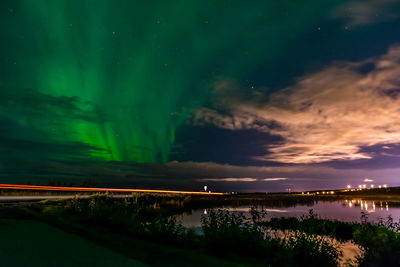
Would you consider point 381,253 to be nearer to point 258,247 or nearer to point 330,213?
point 258,247

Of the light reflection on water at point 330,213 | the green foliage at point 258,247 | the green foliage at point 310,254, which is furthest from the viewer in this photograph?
the light reflection on water at point 330,213

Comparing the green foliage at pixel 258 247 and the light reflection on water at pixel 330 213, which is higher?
the green foliage at pixel 258 247

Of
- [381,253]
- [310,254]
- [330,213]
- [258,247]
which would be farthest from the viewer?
[330,213]

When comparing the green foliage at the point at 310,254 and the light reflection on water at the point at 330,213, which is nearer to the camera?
the green foliage at the point at 310,254

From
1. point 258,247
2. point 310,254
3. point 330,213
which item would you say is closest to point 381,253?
point 310,254

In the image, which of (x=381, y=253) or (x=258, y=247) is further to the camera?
(x=258, y=247)

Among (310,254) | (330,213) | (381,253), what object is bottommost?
(330,213)

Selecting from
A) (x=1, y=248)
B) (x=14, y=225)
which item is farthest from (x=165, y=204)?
(x=1, y=248)

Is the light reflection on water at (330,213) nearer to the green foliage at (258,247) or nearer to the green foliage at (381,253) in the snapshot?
the green foliage at (258,247)

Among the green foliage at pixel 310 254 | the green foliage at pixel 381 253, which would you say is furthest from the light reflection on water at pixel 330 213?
the green foliage at pixel 381 253

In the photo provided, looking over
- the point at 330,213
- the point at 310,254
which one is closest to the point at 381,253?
the point at 310,254

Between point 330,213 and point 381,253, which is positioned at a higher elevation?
point 381,253

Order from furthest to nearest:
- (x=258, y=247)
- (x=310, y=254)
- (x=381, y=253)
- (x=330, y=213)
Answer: (x=330, y=213)
(x=310, y=254)
(x=258, y=247)
(x=381, y=253)

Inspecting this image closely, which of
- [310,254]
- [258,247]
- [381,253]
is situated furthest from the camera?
[310,254]
